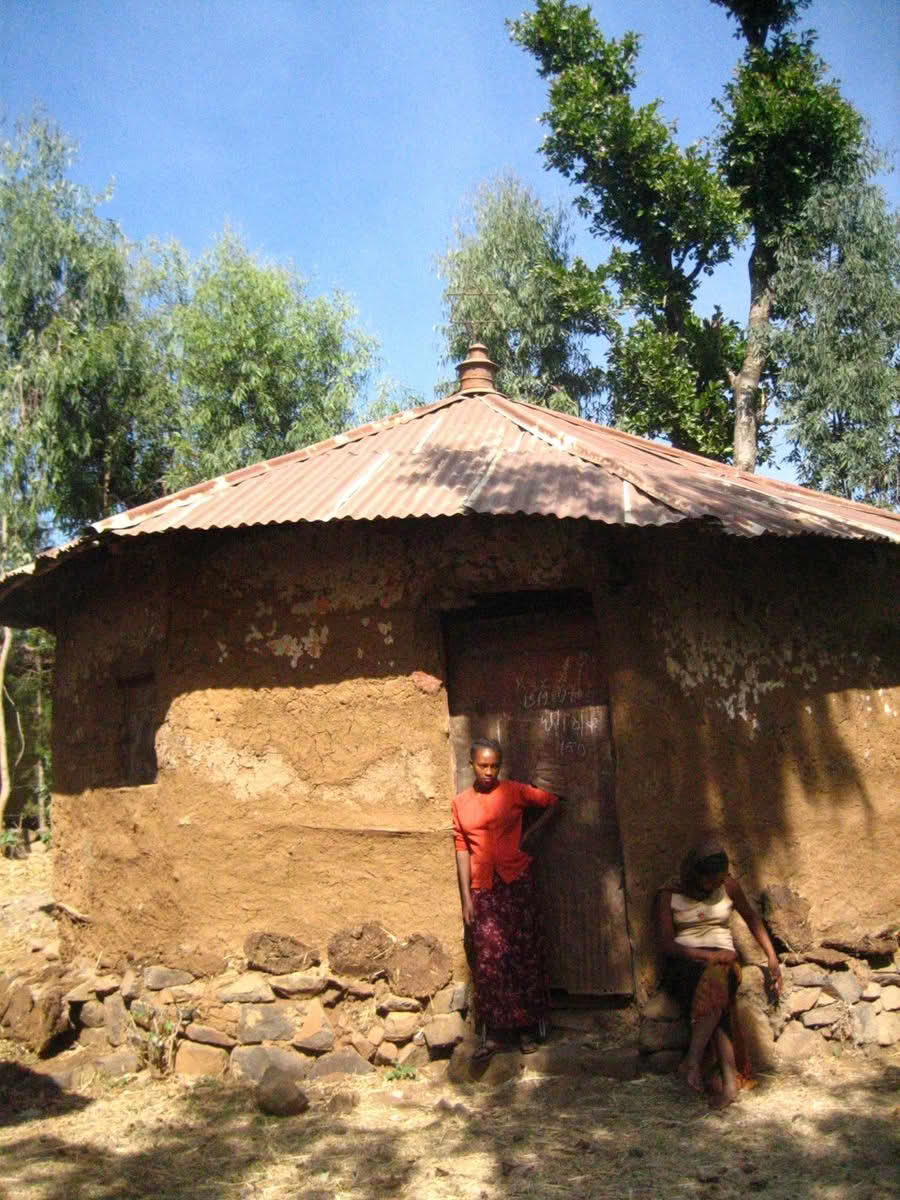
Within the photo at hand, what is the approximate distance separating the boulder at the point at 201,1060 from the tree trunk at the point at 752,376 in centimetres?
1218

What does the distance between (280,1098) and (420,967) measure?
86 centimetres

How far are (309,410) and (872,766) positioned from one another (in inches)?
592

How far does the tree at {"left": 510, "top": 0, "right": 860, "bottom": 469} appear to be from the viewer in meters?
15.2

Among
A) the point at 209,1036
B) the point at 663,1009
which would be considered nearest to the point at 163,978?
the point at 209,1036

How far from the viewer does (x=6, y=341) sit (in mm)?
16188

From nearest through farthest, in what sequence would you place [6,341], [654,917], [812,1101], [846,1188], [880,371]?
[846,1188], [812,1101], [654,917], [880,371], [6,341]

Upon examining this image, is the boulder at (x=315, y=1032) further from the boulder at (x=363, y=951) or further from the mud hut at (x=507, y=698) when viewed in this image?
the mud hut at (x=507, y=698)

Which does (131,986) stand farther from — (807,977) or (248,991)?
(807,977)

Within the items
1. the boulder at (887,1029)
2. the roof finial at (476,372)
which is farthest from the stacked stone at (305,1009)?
the roof finial at (476,372)

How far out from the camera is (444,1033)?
4898mm

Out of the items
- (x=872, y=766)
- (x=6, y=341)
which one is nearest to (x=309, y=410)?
(x=6, y=341)

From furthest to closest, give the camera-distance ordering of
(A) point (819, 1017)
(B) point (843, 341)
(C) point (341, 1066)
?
(B) point (843, 341)
(C) point (341, 1066)
(A) point (819, 1017)

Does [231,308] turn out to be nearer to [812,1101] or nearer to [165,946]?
[165,946]

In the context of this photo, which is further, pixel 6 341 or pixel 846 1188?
pixel 6 341
